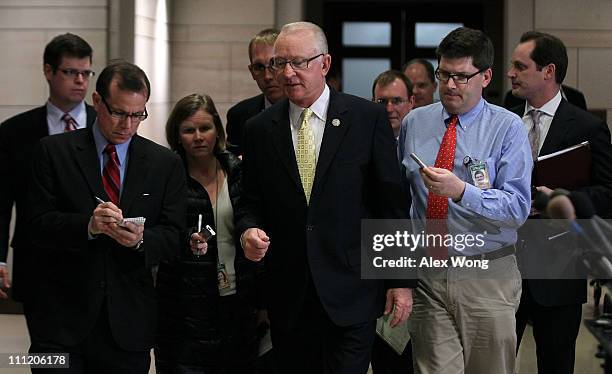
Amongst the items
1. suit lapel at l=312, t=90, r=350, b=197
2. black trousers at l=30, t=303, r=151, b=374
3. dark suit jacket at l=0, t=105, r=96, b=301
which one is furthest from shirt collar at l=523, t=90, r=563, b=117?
dark suit jacket at l=0, t=105, r=96, b=301

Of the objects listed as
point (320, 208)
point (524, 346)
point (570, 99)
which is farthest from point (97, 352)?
point (524, 346)

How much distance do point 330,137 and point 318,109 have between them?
0.15 metres

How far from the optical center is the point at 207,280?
462 centimetres

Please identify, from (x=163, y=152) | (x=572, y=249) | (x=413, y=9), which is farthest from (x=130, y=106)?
(x=413, y=9)

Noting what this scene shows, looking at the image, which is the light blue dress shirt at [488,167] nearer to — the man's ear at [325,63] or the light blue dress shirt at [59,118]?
the man's ear at [325,63]

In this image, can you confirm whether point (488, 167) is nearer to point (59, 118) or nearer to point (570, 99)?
point (59, 118)

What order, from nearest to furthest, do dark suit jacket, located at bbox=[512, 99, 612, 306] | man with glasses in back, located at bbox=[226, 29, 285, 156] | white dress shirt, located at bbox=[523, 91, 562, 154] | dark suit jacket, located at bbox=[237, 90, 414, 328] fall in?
dark suit jacket, located at bbox=[237, 90, 414, 328], dark suit jacket, located at bbox=[512, 99, 612, 306], white dress shirt, located at bbox=[523, 91, 562, 154], man with glasses in back, located at bbox=[226, 29, 285, 156]

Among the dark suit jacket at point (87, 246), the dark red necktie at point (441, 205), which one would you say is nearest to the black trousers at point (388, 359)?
the dark red necktie at point (441, 205)

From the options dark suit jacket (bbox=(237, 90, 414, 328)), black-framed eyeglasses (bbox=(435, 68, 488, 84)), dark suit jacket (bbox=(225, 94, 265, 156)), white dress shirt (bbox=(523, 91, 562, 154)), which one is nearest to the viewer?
dark suit jacket (bbox=(237, 90, 414, 328))

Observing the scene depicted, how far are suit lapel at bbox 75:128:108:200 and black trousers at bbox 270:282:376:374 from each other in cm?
87

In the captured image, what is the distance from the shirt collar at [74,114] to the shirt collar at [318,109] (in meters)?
1.35

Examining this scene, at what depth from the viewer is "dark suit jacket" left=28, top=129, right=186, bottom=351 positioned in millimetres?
3906

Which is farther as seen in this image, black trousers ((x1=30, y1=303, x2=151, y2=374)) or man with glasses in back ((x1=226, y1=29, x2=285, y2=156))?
man with glasses in back ((x1=226, y1=29, x2=285, y2=156))

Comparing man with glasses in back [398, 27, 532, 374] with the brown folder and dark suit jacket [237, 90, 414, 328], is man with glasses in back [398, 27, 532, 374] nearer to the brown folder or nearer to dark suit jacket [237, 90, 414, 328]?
dark suit jacket [237, 90, 414, 328]
